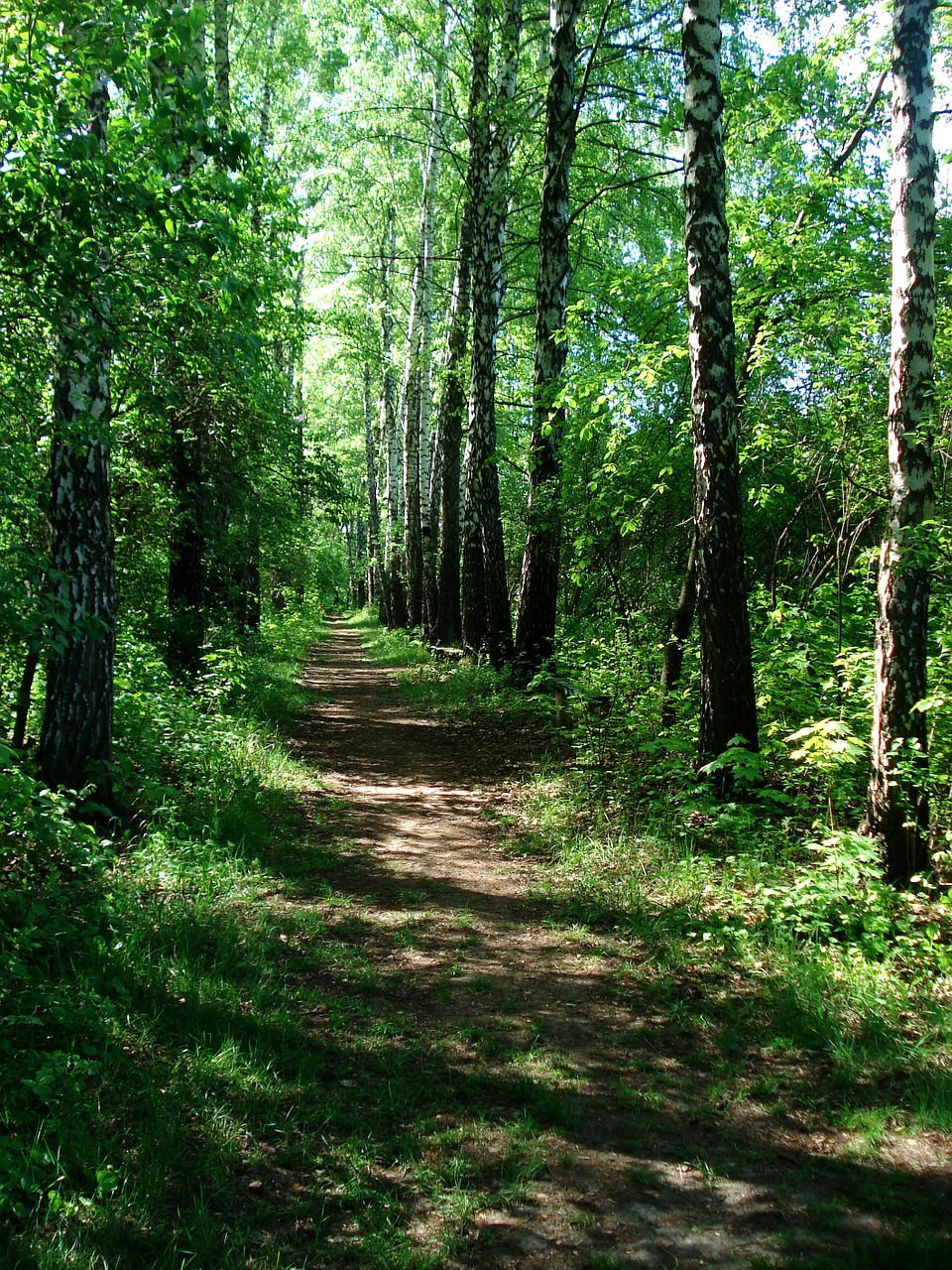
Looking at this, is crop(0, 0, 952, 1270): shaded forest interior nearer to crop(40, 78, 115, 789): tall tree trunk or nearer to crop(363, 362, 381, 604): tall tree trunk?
crop(40, 78, 115, 789): tall tree trunk

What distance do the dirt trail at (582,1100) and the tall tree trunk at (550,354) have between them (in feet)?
16.9

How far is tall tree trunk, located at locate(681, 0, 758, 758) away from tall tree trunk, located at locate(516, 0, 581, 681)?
3.32m

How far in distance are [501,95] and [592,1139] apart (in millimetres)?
12668

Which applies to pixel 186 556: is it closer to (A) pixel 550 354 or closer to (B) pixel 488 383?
(B) pixel 488 383

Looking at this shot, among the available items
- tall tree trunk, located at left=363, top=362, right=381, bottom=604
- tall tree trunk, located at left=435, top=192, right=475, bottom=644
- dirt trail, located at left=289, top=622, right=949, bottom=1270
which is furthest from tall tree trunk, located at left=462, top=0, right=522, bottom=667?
tall tree trunk, located at left=363, top=362, right=381, bottom=604

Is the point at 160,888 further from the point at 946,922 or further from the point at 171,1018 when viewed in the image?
the point at 946,922

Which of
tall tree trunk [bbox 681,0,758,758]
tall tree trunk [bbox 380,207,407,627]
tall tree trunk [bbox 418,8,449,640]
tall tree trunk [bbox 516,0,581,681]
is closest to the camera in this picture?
tall tree trunk [bbox 681,0,758,758]

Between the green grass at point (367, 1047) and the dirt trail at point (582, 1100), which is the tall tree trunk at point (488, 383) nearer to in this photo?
the dirt trail at point (582, 1100)

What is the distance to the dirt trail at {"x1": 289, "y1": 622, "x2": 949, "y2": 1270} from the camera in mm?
2488

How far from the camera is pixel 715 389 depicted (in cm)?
589

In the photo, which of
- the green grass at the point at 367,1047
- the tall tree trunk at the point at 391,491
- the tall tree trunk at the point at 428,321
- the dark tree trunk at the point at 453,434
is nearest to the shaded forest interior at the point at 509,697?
the green grass at the point at 367,1047

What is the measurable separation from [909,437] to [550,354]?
6943 millimetres

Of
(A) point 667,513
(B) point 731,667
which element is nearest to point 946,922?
(B) point 731,667

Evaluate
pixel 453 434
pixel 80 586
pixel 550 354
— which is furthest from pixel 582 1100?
pixel 453 434
